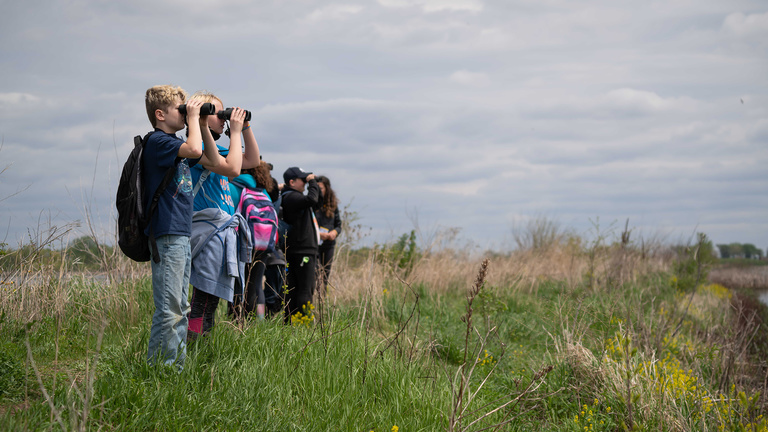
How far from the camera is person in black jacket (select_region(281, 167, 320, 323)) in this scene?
568 centimetres

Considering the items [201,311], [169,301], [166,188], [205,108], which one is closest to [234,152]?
[205,108]

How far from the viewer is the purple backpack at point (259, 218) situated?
474 centimetres

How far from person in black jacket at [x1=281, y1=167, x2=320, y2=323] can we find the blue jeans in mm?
2374

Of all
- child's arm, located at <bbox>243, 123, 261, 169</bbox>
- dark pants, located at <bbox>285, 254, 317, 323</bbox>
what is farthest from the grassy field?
child's arm, located at <bbox>243, 123, 261, 169</bbox>

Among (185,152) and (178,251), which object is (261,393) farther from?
(185,152)

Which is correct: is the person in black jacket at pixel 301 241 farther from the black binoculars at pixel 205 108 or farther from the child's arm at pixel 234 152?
the black binoculars at pixel 205 108

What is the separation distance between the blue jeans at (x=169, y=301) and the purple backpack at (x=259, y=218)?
1504mm

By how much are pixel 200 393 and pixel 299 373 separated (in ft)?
2.30

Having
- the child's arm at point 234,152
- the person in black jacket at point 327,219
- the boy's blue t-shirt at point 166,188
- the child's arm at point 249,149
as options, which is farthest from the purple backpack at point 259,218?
the person in black jacket at point 327,219

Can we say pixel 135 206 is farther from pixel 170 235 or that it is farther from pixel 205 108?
pixel 205 108

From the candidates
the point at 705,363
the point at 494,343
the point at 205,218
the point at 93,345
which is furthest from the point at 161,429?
the point at 705,363

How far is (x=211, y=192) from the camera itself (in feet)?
12.5

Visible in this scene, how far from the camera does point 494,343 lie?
20.0 feet

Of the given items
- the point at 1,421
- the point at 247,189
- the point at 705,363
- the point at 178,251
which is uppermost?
the point at 247,189
